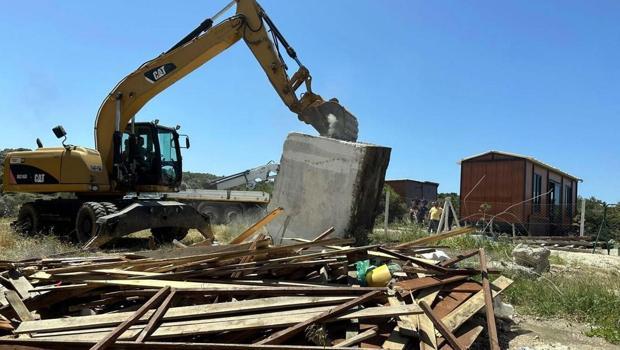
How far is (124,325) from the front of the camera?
12.5 ft

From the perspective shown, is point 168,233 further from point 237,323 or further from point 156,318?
point 237,323

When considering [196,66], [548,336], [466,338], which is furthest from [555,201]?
[466,338]

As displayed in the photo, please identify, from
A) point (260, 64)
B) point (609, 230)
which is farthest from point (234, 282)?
point (609, 230)

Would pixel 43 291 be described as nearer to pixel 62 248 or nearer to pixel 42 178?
pixel 62 248

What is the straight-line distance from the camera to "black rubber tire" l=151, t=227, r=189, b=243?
12281 mm

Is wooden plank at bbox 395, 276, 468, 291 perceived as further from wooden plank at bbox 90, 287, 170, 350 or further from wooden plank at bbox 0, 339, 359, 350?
wooden plank at bbox 90, 287, 170, 350

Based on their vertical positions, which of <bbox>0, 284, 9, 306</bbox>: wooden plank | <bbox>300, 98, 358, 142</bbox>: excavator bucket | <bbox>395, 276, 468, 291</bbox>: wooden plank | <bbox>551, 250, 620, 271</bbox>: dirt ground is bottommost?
<bbox>0, 284, 9, 306</bbox>: wooden plank

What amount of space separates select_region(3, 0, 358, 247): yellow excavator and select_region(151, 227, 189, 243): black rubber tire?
0.02 m

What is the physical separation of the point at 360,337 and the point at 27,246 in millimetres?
8685

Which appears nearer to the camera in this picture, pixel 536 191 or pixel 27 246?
pixel 27 246

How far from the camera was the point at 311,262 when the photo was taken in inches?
219

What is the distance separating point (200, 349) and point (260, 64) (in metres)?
9.21

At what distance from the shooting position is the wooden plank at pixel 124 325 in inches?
141

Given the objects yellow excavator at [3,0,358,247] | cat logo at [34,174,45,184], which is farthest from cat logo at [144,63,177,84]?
cat logo at [34,174,45,184]
